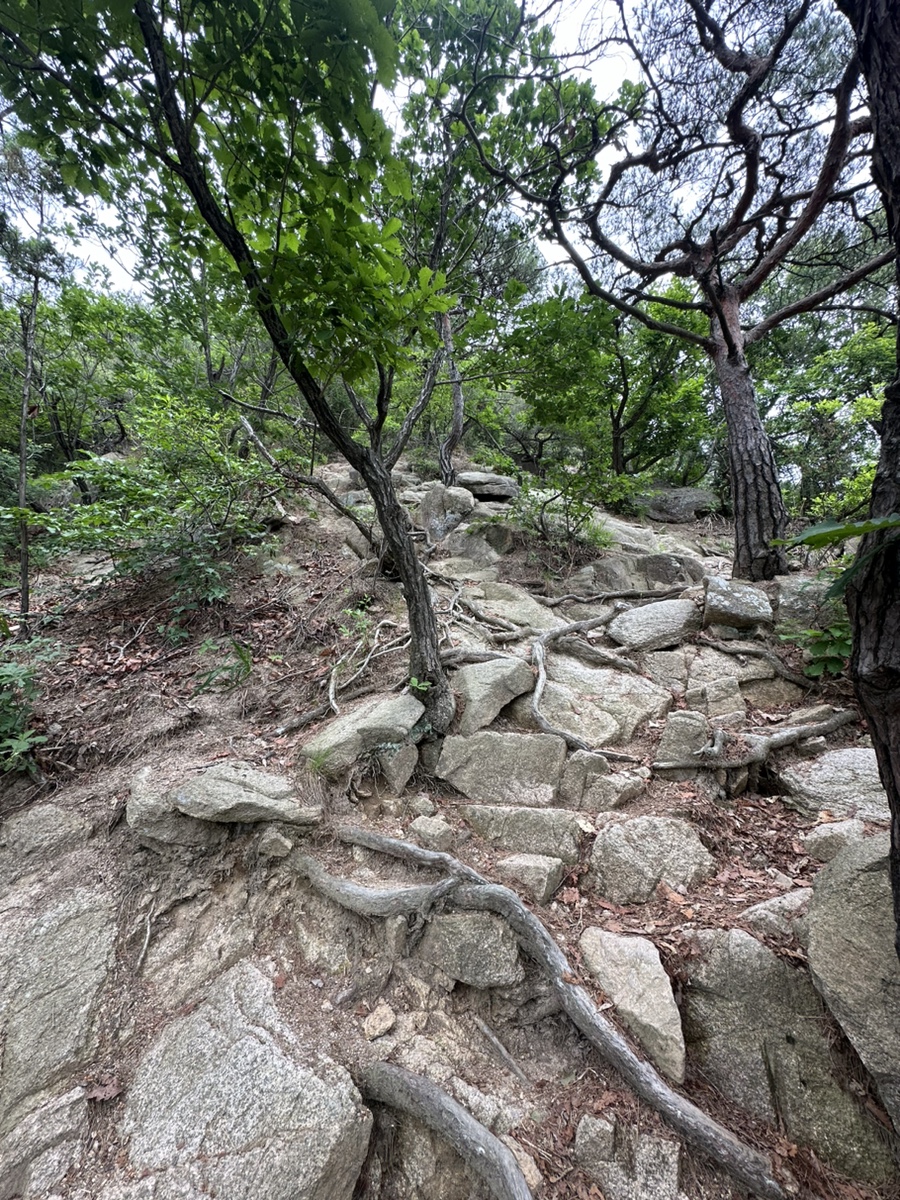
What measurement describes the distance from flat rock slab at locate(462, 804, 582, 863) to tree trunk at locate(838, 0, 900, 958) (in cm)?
164

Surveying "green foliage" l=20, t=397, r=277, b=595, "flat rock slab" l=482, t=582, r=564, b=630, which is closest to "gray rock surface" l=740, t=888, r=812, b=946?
"flat rock slab" l=482, t=582, r=564, b=630

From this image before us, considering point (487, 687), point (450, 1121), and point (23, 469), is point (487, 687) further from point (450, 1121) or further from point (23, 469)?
point (23, 469)

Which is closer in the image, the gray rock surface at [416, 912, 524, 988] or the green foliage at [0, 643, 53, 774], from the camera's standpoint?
the gray rock surface at [416, 912, 524, 988]

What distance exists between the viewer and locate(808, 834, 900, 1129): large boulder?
170cm

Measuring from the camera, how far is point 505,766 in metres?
3.42

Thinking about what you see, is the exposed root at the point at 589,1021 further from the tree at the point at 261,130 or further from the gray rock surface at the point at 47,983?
the tree at the point at 261,130

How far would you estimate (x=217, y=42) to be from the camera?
169 centimetres

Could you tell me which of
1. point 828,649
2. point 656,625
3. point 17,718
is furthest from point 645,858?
point 17,718

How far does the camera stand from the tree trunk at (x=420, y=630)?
3.55 metres

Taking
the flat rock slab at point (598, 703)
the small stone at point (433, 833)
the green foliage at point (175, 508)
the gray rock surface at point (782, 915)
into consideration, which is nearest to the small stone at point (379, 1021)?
the small stone at point (433, 833)

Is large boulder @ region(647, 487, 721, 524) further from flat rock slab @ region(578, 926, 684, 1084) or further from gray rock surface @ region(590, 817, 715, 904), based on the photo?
flat rock slab @ region(578, 926, 684, 1084)

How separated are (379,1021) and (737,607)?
4.63 m

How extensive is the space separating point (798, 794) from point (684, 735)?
2.49 ft

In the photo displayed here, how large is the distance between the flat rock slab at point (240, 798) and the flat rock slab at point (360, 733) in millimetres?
309
